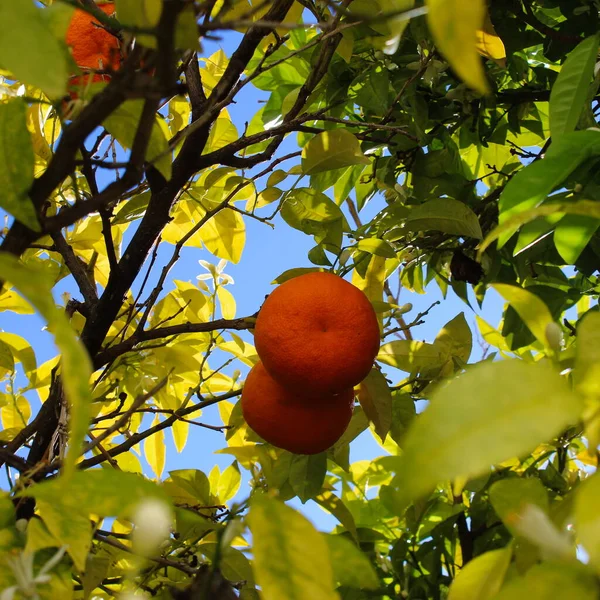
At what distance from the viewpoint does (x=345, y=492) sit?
154cm

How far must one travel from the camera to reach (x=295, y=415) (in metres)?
0.88

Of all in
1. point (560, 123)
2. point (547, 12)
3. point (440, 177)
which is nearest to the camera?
point (560, 123)

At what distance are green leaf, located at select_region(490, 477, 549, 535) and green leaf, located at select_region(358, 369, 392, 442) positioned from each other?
521mm

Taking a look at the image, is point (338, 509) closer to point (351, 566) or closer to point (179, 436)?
point (179, 436)

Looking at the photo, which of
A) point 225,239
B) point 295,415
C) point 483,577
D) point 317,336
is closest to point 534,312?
point 483,577

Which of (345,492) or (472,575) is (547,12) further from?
(472,575)

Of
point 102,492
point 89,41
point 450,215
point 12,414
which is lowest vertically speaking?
point 102,492

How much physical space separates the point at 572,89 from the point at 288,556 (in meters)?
0.62

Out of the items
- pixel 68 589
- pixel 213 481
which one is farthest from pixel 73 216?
pixel 213 481

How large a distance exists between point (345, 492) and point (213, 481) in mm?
308

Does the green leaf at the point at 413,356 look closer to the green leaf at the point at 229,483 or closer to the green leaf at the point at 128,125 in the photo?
the green leaf at the point at 229,483

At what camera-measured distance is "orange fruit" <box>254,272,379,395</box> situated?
798mm

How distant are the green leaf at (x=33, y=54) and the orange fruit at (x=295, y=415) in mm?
570

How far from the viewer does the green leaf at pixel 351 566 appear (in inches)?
16.0
